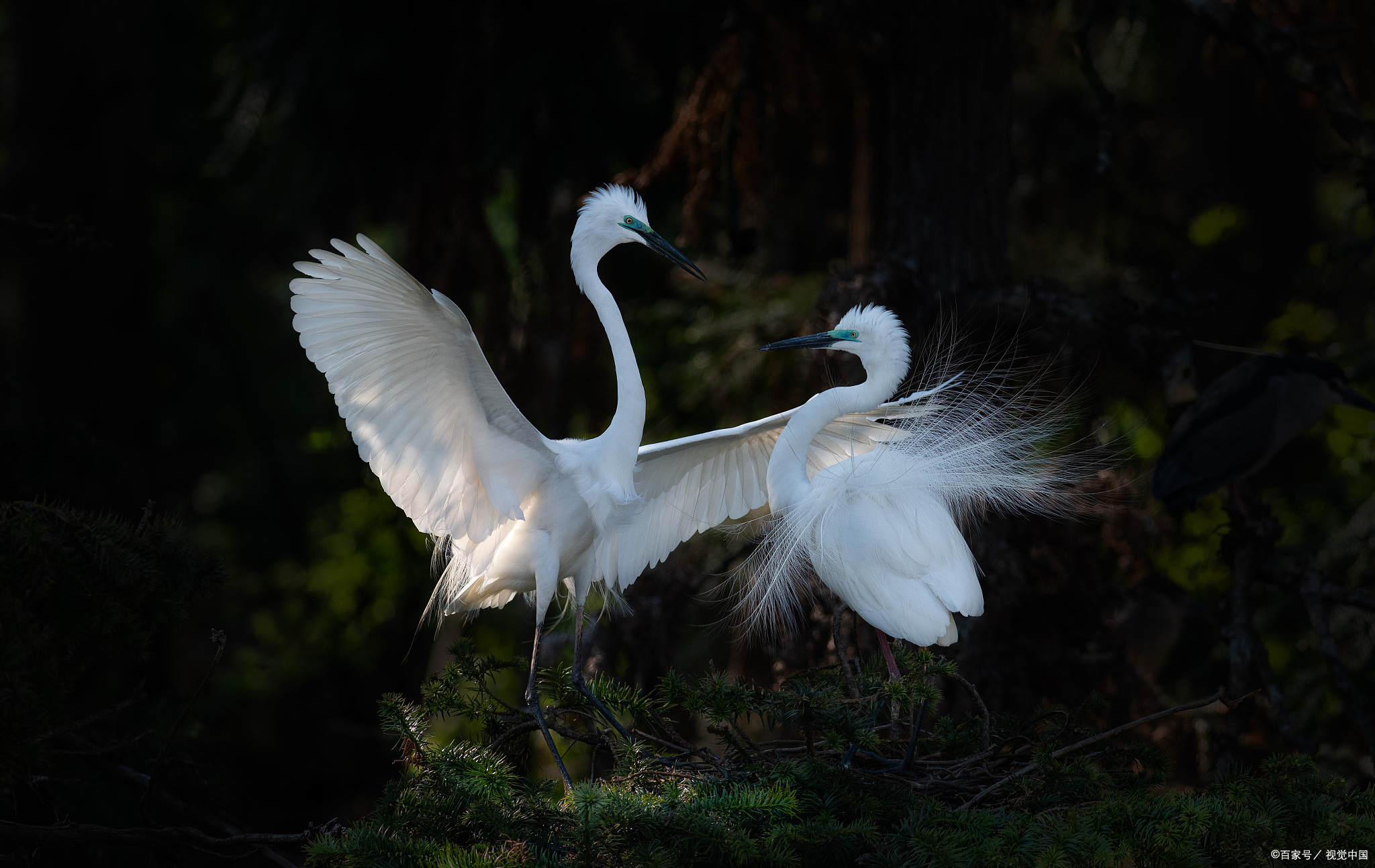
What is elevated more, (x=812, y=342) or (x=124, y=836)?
(x=812, y=342)

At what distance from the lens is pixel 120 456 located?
335 centimetres

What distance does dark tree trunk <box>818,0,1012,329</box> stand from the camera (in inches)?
170

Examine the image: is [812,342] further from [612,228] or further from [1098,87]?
[1098,87]

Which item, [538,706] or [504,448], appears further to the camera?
[504,448]

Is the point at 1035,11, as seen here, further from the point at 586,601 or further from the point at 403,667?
the point at 403,667

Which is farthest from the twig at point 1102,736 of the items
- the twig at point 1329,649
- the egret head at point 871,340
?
the egret head at point 871,340

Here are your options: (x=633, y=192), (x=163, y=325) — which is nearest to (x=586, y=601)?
(x=633, y=192)

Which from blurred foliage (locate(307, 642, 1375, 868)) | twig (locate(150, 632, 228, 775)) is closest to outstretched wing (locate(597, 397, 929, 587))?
blurred foliage (locate(307, 642, 1375, 868))

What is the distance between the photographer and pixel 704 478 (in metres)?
3.91

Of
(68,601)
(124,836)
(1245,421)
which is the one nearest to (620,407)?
(68,601)

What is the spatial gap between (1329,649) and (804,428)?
177cm

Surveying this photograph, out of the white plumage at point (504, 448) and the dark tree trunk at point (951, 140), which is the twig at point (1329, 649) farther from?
the dark tree trunk at point (951, 140)

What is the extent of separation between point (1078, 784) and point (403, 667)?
698 centimetres

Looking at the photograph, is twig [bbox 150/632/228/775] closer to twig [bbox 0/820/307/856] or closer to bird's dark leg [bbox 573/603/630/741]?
twig [bbox 0/820/307/856]
